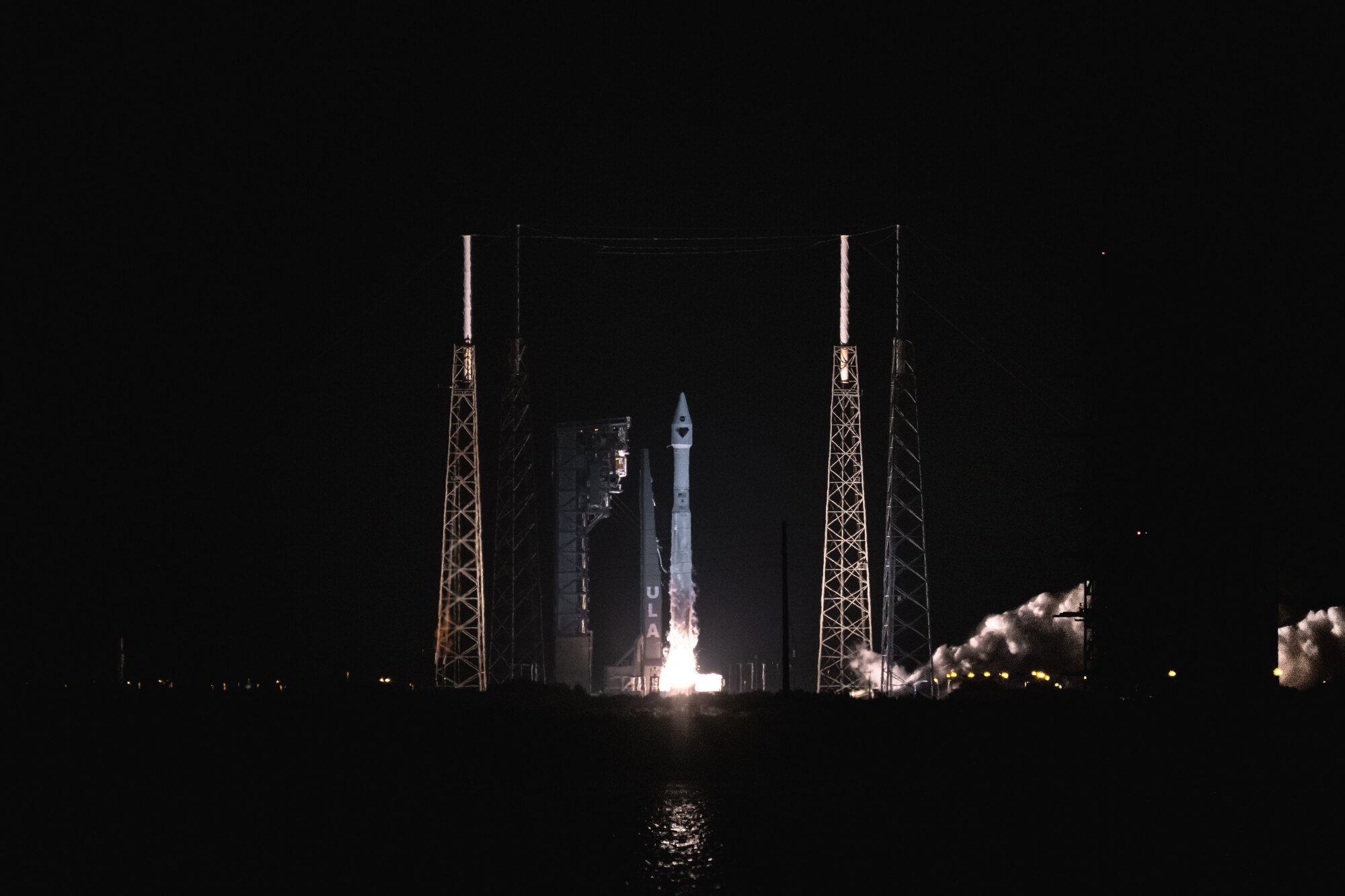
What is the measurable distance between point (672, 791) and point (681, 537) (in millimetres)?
41644

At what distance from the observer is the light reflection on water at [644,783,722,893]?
1204 inches

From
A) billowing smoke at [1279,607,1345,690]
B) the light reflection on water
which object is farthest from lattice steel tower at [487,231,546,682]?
billowing smoke at [1279,607,1345,690]

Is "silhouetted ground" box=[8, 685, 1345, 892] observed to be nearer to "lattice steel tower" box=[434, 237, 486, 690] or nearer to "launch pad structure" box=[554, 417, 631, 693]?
"lattice steel tower" box=[434, 237, 486, 690]

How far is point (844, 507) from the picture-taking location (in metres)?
64.9

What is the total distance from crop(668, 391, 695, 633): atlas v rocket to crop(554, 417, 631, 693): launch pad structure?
3.08 metres

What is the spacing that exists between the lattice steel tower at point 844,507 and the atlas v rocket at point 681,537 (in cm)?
2055

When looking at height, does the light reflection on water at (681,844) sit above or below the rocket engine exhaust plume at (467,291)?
below

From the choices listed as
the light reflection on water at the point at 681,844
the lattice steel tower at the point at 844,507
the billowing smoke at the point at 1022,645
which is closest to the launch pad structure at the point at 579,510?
the billowing smoke at the point at 1022,645

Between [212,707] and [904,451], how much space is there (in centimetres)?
2838

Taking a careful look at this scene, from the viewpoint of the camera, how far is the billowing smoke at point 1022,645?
8150 centimetres

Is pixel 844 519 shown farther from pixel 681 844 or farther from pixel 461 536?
pixel 681 844

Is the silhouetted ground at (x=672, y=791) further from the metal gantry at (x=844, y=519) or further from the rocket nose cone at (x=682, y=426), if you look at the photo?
the rocket nose cone at (x=682, y=426)

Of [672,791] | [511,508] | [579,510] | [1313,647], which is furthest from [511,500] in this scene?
[1313,647]

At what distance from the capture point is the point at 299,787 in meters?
45.5
